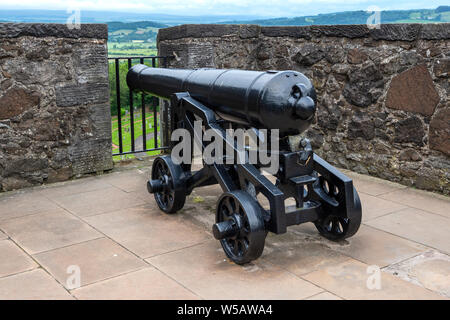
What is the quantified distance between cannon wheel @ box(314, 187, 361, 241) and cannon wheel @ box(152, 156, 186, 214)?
1153mm

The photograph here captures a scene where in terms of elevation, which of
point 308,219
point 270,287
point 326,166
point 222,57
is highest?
point 222,57

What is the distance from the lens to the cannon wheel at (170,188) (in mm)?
4301

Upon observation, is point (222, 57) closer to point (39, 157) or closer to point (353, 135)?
point (353, 135)

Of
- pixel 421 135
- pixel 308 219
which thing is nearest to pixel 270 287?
pixel 308 219

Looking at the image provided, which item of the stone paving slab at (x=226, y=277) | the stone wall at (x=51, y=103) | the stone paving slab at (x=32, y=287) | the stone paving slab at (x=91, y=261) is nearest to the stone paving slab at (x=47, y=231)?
the stone paving slab at (x=91, y=261)

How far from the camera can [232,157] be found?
147 inches

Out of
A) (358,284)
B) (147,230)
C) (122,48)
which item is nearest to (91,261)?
(147,230)

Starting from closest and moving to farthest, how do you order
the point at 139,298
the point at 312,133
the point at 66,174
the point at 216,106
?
the point at 139,298, the point at 216,106, the point at 66,174, the point at 312,133

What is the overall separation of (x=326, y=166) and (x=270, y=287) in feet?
3.51

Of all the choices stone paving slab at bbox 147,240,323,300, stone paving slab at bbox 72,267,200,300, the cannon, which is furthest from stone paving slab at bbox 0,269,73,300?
the cannon

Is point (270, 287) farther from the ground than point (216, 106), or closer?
closer

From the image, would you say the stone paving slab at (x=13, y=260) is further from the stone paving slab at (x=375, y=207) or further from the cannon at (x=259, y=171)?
the stone paving slab at (x=375, y=207)

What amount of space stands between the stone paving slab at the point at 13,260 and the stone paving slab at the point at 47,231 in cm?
6

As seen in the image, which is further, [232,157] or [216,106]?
[216,106]
